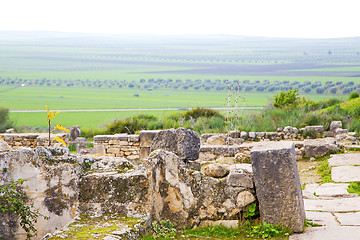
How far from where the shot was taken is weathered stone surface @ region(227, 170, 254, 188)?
6004mm

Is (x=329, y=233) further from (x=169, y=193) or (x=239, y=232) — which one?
(x=169, y=193)

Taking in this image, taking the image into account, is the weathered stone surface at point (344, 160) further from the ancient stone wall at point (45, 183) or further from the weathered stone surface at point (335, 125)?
the ancient stone wall at point (45, 183)

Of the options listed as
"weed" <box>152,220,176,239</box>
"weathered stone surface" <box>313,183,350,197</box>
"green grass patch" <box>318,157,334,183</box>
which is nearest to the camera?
"weed" <box>152,220,176,239</box>

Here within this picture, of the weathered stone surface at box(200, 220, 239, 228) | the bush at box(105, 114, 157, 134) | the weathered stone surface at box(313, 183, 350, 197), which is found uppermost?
the weathered stone surface at box(200, 220, 239, 228)

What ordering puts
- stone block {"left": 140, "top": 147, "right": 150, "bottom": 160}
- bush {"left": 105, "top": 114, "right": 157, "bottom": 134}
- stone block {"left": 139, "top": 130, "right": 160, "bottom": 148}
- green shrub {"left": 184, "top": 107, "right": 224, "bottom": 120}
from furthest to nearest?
green shrub {"left": 184, "top": 107, "right": 224, "bottom": 120}, bush {"left": 105, "top": 114, "right": 157, "bottom": 134}, stone block {"left": 140, "top": 147, "right": 150, "bottom": 160}, stone block {"left": 139, "top": 130, "right": 160, "bottom": 148}

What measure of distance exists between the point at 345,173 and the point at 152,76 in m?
99.1

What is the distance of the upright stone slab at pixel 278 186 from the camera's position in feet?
18.7

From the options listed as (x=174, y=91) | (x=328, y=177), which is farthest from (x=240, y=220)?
(x=174, y=91)

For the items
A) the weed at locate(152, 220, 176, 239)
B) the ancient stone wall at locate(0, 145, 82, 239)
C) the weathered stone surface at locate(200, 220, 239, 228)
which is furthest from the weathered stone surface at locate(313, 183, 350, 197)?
the ancient stone wall at locate(0, 145, 82, 239)

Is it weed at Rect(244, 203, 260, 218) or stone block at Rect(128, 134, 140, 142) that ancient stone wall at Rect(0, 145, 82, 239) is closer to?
weed at Rect(244, 203, 260, 218)

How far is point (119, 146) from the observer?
14.9m

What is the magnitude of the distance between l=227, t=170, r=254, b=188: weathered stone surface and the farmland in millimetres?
34522

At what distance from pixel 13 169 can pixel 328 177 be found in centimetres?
714

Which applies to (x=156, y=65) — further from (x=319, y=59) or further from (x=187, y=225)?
(x=187, y=225)
